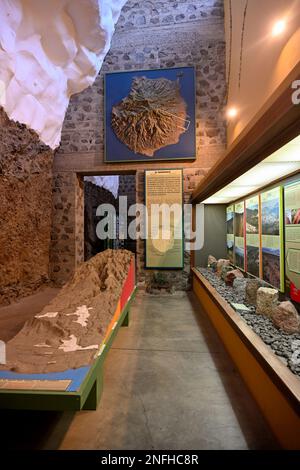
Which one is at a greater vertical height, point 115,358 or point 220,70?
point 220,70

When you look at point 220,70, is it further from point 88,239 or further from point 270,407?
point 270,407

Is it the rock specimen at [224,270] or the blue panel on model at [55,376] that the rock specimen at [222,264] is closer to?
the rock specimen at [224,270]

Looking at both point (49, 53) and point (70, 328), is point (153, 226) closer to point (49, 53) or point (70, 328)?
point (70, 328)

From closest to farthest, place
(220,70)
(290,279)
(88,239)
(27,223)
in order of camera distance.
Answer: (290,279) < (27,223) < (220,70) < (88,239)

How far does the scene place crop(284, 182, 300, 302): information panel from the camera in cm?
172

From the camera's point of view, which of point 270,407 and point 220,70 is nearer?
point 270,407

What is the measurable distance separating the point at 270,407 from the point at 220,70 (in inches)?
222

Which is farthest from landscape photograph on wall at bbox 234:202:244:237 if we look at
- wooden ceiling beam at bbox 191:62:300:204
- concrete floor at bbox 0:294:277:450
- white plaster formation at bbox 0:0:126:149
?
white plaster formation at bbox 0:0:126:149

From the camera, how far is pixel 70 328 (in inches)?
69.4

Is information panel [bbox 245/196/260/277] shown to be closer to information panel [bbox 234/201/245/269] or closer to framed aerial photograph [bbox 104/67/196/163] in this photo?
information panel [bbox 234/201/245/269]

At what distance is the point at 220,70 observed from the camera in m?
4.90

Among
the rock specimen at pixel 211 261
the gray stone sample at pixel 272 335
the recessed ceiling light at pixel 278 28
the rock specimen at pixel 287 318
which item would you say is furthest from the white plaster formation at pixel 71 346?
the recessed ceiling light at pixel 278 28

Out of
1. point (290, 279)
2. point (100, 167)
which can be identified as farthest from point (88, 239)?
point (290, 279)

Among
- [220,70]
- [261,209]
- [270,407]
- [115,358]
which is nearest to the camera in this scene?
[270,407]
